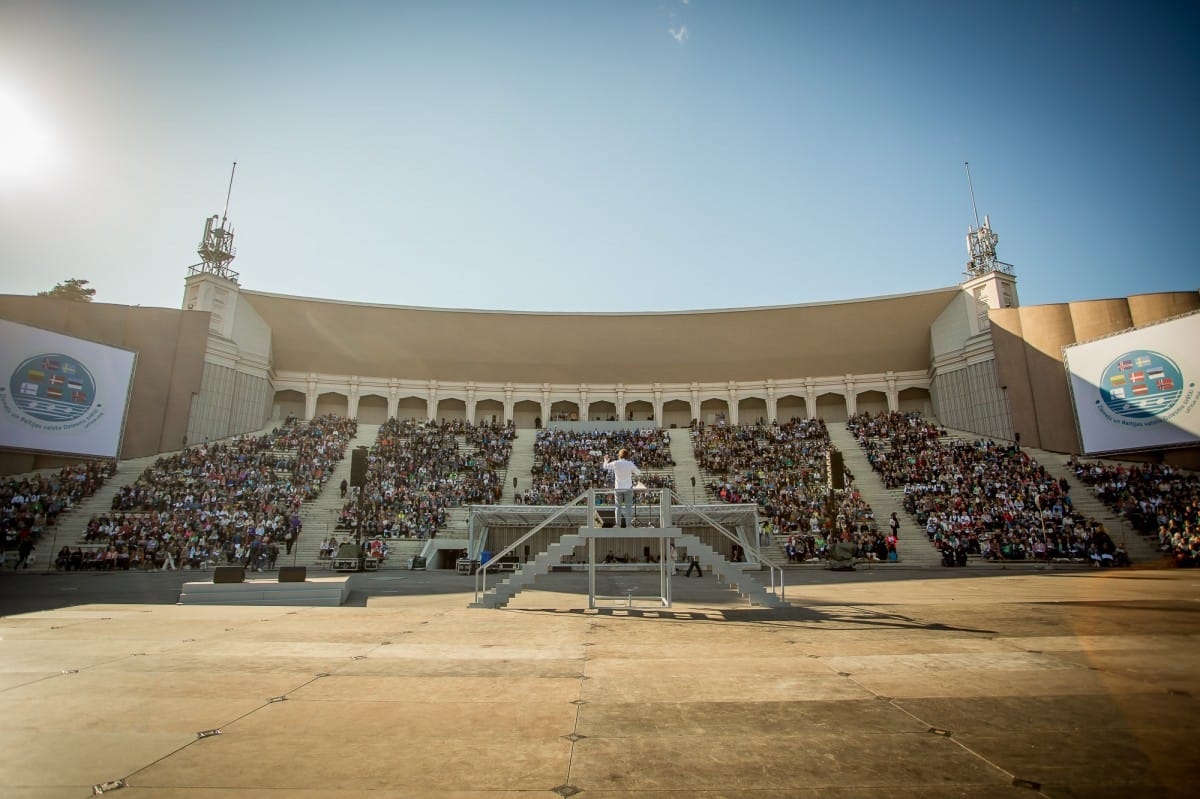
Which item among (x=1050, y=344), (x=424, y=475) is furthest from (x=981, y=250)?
(x=424, y=475)

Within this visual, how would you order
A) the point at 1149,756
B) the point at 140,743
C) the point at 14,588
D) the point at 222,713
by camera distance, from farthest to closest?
the point at 14,588
the point at 222,713
the point at 140,743
the point at 1149,756

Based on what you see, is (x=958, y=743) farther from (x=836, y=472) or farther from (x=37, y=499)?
(x=37, y=499)

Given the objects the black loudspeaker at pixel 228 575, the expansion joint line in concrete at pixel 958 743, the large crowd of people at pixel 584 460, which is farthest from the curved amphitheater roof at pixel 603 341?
the expansion joint line in concrete at pixel 958 743

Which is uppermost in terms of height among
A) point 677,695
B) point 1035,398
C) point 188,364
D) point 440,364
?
point 440,364

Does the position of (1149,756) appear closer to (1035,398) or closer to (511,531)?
(511,531)

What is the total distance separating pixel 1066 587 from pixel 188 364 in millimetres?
41817

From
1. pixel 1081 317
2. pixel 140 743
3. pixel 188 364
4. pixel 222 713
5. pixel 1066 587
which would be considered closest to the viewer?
pixel 140 743

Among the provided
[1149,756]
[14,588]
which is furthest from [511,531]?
[1149,756]

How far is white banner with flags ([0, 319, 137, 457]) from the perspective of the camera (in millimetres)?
26641

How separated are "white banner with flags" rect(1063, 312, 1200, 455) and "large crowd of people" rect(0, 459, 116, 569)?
4639 centimetres

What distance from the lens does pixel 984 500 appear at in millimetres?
28156

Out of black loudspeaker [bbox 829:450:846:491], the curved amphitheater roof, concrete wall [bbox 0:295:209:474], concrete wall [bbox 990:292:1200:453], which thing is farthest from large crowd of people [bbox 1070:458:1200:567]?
Answer: concrete wall [bbox 0:295:209:474]

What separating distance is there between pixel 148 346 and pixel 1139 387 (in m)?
50.8

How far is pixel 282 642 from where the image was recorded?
26.1ft
